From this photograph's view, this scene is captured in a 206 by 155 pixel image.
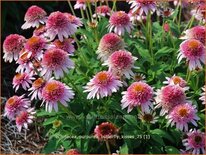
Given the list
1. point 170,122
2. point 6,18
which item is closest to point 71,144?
point 170,122

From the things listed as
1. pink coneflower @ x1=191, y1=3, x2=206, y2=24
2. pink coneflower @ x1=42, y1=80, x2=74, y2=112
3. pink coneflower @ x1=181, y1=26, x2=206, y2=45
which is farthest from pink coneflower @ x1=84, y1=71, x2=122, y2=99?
pink coneflower @ x1=191, y1=3, x2=206, y2=24

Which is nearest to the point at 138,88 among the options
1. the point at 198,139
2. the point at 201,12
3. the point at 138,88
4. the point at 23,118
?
the point at 138,88

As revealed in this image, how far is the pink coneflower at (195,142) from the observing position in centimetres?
213

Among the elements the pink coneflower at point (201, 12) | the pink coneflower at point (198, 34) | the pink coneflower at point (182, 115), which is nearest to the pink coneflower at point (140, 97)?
the pink coneflower at point (182, 115)

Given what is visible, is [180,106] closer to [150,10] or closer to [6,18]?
[150,10]

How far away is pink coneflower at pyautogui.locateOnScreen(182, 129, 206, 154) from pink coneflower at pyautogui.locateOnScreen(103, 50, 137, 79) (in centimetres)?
40

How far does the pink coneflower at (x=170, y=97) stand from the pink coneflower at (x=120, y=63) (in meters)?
0.19

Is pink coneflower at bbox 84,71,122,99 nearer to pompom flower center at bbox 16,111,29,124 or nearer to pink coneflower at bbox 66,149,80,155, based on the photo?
pink coneflower at bbox 66,149,80,155

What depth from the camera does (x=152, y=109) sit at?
216 centimetres

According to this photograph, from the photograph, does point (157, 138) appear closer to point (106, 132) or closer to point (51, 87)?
point (106, 132)

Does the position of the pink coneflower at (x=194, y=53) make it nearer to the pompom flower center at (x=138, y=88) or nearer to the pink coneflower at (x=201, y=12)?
the pompom flower center at (x=138, y=88)

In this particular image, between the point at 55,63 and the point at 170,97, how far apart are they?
0.54 metres

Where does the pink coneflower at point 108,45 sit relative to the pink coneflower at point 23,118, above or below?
above

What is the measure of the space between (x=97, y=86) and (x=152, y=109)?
28 cm
